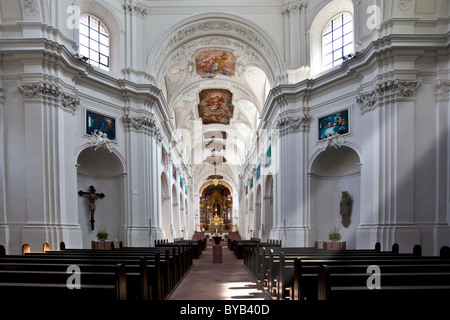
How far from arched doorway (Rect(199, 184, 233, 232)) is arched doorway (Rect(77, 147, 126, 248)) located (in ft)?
111

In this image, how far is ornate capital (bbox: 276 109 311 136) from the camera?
A: 14.9m

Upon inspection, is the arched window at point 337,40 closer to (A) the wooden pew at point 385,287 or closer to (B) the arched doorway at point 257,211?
(B) the arched doorway at point 257,211

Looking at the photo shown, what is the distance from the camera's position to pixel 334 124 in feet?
45.1

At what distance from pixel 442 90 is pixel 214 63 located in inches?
501

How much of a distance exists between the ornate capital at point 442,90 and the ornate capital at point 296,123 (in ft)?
16.7

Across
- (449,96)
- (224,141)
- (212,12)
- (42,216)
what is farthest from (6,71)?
(224,141)

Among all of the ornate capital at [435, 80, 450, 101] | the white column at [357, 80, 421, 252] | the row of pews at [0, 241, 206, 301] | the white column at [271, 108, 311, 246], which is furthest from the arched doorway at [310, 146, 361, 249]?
the row of pews at [0, 241, 206, 301]

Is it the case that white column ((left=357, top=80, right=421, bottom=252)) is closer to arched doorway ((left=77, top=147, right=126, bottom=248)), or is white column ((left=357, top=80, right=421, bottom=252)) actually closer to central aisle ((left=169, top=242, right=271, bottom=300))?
central aisle ((left=169, top=242, right=271, bottom=300))

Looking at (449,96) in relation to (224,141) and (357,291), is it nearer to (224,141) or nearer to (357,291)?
(357,291)

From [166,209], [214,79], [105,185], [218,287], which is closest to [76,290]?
[218,287]

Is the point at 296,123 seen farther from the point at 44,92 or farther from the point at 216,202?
the point at 216,202

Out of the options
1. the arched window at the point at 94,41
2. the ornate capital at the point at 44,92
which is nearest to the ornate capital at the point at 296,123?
the arched window at the point at 94,41

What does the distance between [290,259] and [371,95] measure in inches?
293

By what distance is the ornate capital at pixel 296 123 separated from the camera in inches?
588
